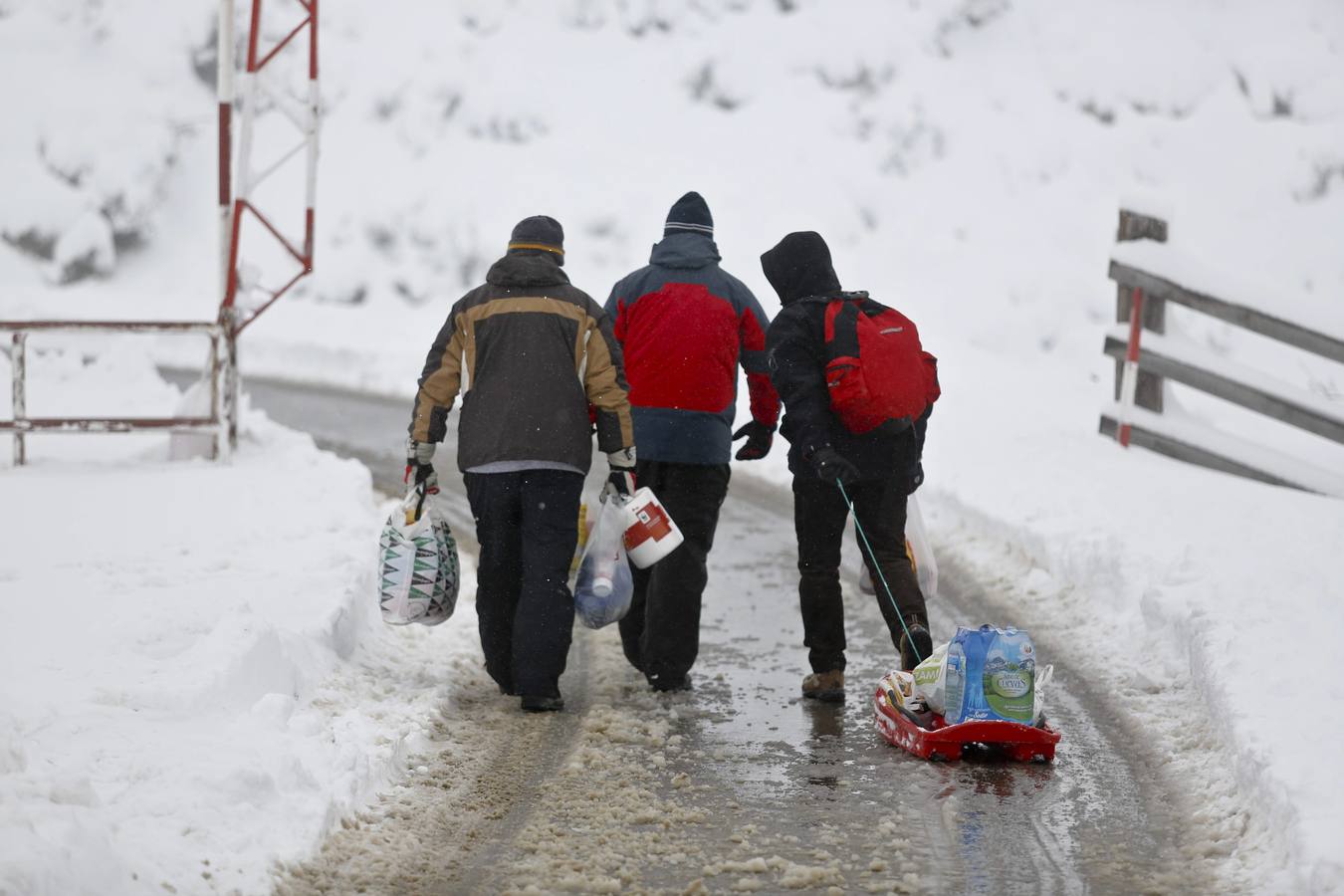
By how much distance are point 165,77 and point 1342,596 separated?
89.5ft

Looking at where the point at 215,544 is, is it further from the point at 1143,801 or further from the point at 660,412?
the point at 1143,801

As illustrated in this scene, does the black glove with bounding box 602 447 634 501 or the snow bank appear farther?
the black glove with bounding box 602 447 634 501

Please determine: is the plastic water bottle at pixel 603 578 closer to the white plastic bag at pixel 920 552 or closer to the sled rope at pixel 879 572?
the sled rope at pixel 879 572

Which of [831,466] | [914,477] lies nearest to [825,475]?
[831,466]

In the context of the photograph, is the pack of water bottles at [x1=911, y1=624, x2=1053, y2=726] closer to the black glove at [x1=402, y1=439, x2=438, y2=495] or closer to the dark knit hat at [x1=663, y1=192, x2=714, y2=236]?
the black glove at [x1=402, y1=439, x2=438, y2=495]

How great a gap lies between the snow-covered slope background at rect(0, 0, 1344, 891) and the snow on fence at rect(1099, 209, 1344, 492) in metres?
6.68

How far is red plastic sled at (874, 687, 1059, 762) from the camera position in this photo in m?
5.45

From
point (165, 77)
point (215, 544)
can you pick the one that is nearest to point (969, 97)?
point (165, 77)

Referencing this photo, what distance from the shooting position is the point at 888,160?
87.0 ft

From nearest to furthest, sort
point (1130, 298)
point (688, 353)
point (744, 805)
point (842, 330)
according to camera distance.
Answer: point (744, 805), point (842, 330), point (688, 353), point (1130, 298)

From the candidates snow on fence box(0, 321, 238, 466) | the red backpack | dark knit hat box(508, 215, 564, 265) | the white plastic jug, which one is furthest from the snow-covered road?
snow on fence box(0, 321, 238, 466)

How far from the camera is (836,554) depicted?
21.1ft

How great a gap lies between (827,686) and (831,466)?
103 centimetres

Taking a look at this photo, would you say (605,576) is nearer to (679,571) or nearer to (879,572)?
(679,571)
